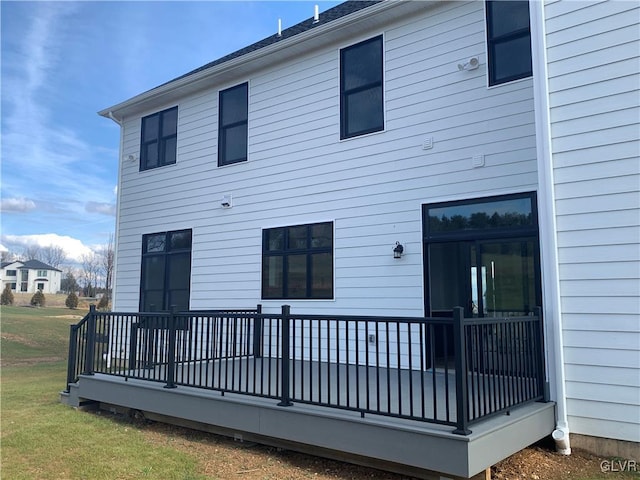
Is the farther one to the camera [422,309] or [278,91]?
[278,91]

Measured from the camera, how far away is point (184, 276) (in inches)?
392

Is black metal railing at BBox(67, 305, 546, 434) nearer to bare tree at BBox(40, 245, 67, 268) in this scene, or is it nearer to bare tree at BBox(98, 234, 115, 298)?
bare tree at BBox(98, 234, 115, 298)

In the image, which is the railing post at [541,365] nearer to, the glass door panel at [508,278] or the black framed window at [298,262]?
the glass door panel at [508,278]

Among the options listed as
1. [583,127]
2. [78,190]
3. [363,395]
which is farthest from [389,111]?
[78,190]

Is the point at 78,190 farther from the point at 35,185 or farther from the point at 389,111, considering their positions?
the point at 389,111

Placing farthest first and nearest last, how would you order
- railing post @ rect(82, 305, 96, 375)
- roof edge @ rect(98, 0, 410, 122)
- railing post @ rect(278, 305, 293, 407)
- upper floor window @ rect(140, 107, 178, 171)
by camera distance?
1. upper floor window @ rect(140, 107, 178, 171)
2. roof edge @ rect(98, 0, 410, 122)
3. railing post @ rect(82, 305, 96, 375)
4. railing post @ rect(278, 305, 293, 407)

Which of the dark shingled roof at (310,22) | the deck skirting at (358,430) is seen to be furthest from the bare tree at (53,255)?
the deck skirting at (358,430)

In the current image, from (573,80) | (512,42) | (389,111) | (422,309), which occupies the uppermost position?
(512,42)

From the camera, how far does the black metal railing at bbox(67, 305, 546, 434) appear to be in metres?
3.68

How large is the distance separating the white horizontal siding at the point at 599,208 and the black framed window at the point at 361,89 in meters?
3.03

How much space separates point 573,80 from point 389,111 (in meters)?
2.91

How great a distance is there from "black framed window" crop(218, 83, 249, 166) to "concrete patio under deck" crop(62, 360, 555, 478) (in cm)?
497
